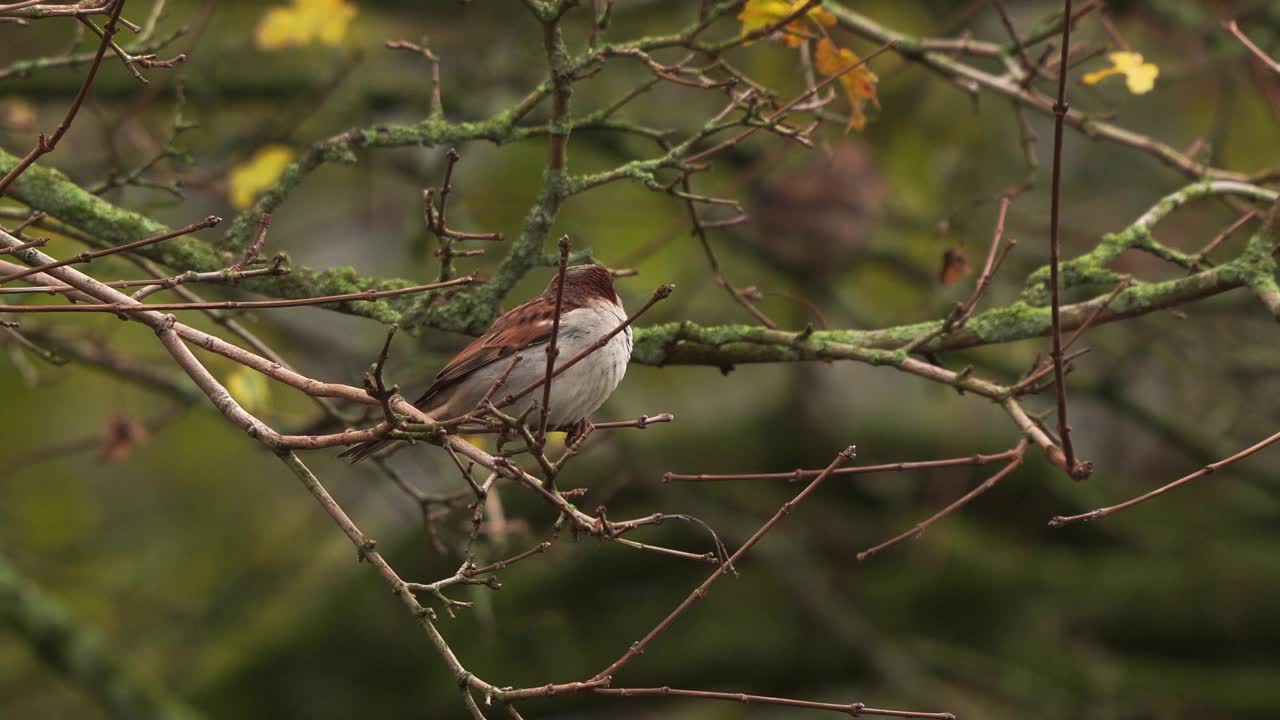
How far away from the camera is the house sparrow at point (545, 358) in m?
4.17

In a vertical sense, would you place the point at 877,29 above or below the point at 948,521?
above

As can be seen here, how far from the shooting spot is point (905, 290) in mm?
9766

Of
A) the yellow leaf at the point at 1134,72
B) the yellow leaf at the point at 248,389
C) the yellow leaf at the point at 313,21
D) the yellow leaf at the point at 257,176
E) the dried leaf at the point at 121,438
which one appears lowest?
the dried leaf at the point at 121,438

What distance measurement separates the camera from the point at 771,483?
358 inches

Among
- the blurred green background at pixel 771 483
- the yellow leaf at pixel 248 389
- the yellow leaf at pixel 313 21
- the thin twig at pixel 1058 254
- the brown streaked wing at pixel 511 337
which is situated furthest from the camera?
the blurred green background at pixel 771 483

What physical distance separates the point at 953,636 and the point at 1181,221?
3454mm

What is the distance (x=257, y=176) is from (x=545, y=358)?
1514 mm

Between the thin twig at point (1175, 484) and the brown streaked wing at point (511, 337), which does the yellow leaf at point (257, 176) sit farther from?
the thin twig at point (1175, 484)

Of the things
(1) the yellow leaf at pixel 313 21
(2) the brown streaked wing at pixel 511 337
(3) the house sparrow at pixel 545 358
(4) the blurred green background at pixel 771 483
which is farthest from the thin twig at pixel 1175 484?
(4) the blurred green background at pixel 771 483

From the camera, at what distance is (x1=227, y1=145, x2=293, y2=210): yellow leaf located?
5359mm

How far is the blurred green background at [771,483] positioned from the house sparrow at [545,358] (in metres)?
1.97

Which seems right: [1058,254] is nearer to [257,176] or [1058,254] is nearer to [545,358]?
[545,358]

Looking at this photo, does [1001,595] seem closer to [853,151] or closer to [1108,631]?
[1108,631]

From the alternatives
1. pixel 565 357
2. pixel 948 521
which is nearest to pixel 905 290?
pixel 948 521
